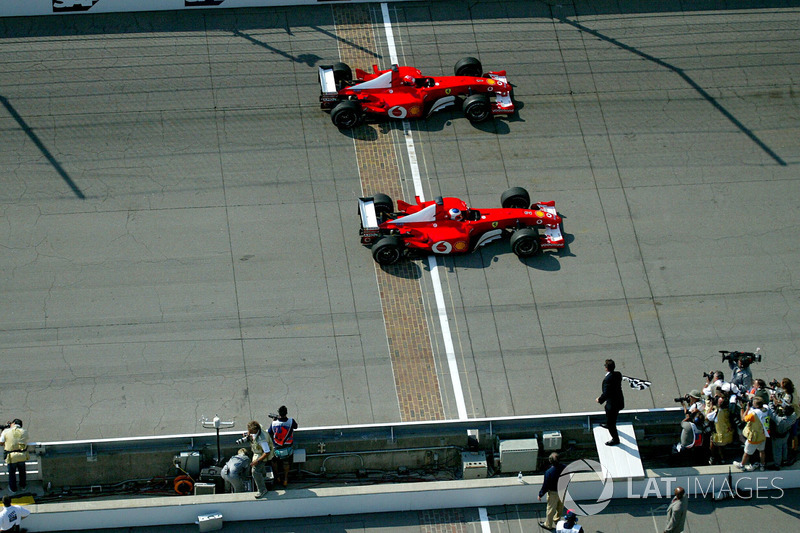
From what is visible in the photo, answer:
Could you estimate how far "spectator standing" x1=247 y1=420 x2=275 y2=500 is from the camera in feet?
54.6

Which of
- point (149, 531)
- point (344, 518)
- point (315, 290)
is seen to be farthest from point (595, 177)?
point (149, 531)

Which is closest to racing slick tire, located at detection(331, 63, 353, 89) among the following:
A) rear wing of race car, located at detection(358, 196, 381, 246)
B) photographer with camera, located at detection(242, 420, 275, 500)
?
rear wing of race car, located at detection(358, 196, 381, 246)

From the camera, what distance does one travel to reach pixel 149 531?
16906mm

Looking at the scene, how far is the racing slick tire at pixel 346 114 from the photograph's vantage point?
23406 mm

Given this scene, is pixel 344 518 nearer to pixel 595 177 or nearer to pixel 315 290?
pixel 315 290

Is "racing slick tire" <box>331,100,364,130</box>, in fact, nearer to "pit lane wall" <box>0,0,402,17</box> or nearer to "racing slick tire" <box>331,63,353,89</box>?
"racing slick tire" <box>331,63,353,89</box>

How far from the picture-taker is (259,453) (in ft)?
55.0

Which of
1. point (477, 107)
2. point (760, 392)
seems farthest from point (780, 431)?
point (477, 107)

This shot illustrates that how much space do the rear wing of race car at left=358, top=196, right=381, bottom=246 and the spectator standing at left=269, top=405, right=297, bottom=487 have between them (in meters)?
5.24

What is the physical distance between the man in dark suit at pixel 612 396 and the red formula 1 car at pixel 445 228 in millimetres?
4917

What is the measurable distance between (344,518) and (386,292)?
524 centimetres

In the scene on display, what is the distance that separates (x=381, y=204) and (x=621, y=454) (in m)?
7.30

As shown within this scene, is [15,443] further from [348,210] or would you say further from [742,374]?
[742,374]

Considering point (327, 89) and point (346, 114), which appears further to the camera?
point (327, 89)
